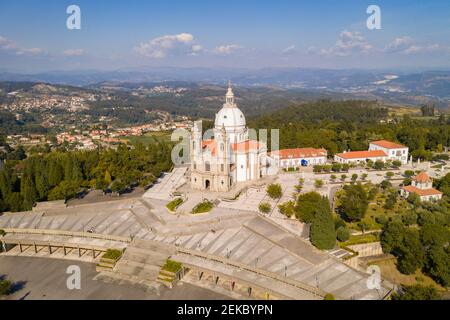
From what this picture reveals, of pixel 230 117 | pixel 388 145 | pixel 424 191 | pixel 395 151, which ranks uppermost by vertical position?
pixel 230 117

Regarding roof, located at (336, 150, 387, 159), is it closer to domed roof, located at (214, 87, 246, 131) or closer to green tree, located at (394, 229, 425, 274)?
domed roof, located at (214, 87, 246, 131)

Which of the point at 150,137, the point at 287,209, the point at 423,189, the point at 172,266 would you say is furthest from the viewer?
the point at 150,137

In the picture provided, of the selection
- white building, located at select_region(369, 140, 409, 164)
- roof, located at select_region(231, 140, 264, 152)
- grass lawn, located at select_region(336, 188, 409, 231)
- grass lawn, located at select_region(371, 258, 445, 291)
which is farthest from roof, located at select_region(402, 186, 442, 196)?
roof, located at select_region(231, 140, 264, 152)

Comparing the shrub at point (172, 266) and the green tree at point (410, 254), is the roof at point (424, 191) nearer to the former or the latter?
the green tree at point (410, 254)

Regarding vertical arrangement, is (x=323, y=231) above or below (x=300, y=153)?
below

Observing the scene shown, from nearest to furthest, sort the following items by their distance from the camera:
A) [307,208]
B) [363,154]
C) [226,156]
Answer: [307,208], [226,156], [363,154]

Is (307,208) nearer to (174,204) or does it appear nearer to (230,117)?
(174,204)

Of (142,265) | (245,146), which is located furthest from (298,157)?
(142,265)
